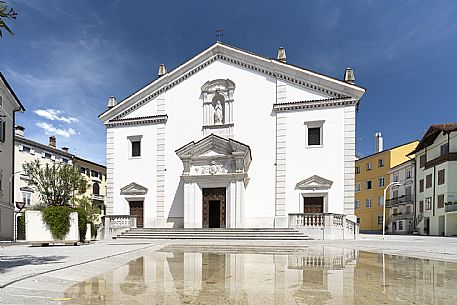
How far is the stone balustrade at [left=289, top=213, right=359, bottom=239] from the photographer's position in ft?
67.4

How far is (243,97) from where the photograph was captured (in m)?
26.9

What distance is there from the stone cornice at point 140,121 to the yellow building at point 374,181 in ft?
140

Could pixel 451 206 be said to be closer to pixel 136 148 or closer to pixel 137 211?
pixel 137 211

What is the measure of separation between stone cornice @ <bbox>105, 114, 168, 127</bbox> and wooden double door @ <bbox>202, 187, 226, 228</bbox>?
728 centimetres

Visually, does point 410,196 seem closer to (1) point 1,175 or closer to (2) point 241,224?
(2) point 241,224

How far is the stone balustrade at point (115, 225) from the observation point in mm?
24594

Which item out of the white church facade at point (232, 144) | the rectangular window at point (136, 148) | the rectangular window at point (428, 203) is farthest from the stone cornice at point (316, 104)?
the rectangular window at point (428, 203)

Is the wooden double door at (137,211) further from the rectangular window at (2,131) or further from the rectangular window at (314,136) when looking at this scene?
the rectangular window at (314,136)

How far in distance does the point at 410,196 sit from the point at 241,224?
3636cm

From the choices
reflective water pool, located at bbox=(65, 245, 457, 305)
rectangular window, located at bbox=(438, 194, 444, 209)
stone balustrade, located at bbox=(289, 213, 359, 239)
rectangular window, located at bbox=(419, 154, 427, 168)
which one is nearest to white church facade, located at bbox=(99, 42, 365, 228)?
stone balustrade, located at bbox=(289, 213, 359, 239)

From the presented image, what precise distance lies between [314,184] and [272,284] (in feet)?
60.1

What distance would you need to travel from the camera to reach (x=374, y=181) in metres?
59.6

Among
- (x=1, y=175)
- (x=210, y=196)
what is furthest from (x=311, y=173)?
(x=1, y=175)

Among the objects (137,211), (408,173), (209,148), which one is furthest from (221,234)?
(408,173)
